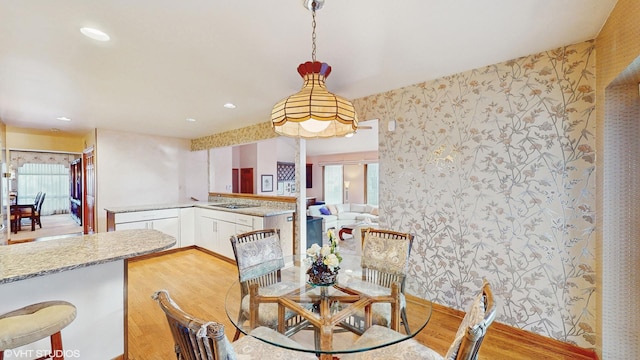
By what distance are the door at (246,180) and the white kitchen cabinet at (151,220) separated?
10.1 feet

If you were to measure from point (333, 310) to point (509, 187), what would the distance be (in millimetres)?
1817

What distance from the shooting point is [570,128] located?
6.52 ft

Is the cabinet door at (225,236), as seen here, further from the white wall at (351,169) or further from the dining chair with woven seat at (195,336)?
the white wall at (351,169)

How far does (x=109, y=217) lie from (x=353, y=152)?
20.9 feet

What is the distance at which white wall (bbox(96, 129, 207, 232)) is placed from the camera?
16.0 feet

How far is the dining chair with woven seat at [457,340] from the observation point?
867 millimetres

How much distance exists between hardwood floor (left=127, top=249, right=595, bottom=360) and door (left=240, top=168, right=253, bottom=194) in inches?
150

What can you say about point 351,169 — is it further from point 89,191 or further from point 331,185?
point 89,191

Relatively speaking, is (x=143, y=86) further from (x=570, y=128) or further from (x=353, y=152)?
(x=353, y=152)

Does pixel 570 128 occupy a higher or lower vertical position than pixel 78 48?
lower

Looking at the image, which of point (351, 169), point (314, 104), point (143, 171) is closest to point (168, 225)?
point (143, 171)

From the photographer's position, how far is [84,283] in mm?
1769

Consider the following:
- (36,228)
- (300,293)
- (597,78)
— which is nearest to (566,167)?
(597,78)

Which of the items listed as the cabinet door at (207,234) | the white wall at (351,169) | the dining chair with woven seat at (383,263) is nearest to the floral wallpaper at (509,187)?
the dining chair with woven seat at (383,263)
